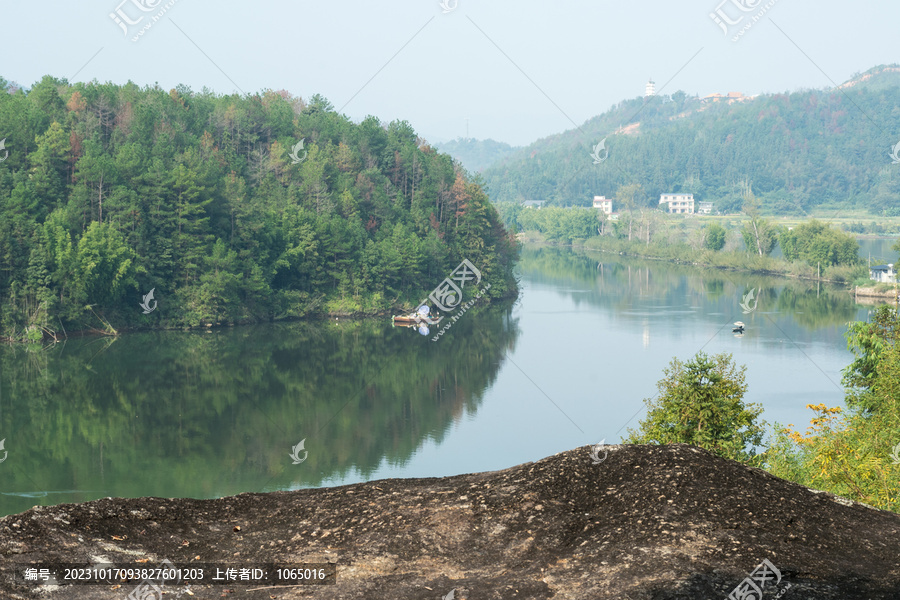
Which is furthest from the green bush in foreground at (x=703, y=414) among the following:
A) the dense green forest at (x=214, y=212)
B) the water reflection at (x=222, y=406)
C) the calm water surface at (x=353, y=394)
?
the dense green forest at (x=214, y=212)

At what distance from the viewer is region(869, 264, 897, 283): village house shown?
176ft

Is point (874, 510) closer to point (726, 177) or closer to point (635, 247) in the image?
point (635, 247)

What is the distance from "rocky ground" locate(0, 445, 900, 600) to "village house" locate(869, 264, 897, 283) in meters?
52.2

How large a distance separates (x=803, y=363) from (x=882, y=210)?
3196 inches

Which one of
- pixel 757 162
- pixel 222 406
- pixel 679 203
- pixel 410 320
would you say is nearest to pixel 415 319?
pixel 410 320

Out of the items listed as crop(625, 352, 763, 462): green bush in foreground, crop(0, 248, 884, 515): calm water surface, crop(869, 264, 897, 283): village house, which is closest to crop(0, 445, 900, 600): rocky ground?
crop(625, 352, 763, 462): green bush in foreground

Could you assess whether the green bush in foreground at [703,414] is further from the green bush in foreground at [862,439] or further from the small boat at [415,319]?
the small boat at [415,319]

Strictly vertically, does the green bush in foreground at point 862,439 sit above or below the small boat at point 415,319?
above

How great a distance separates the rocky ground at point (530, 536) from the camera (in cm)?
540

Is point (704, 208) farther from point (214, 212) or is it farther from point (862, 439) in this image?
point (862, 439)

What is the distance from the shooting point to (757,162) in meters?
129

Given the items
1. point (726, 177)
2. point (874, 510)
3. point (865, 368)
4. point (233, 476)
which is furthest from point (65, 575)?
point (726, 177)

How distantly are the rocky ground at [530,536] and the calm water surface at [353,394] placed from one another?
45.3 ft

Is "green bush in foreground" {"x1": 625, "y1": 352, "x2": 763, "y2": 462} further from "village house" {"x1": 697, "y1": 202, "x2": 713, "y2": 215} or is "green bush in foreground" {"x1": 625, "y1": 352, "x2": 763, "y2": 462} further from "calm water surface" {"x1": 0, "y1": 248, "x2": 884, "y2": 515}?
"village house" {"x1": 697, "y1": 202, "x2": 713, "y2": 215}
